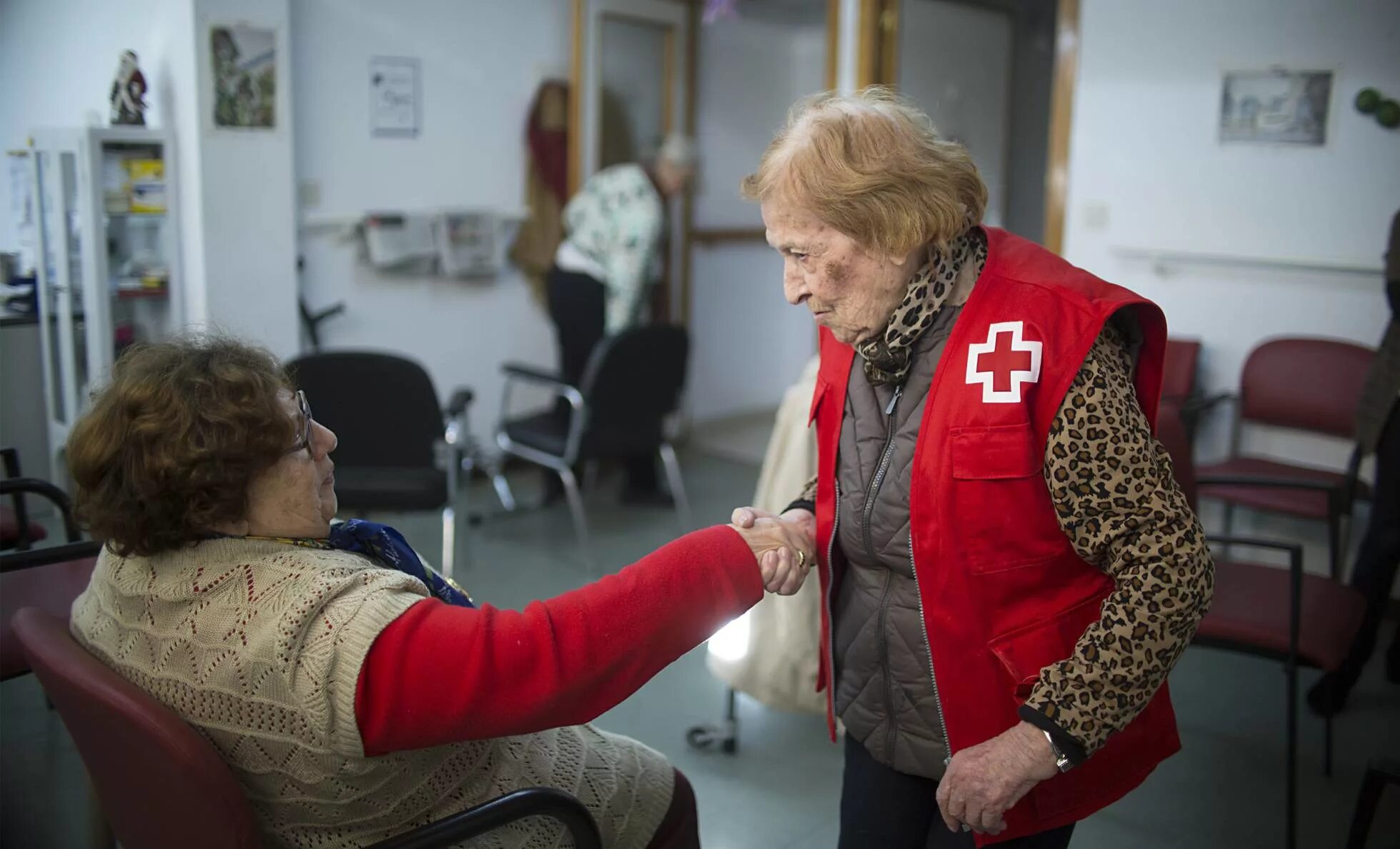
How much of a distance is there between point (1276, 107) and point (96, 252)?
11.4 ft

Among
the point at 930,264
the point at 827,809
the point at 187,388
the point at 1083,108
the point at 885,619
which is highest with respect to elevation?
the point at 1083,108

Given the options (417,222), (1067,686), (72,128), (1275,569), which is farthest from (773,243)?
(417,222)

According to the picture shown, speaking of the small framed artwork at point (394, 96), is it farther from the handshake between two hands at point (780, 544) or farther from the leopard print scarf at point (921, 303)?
the leopard print scarf at point (921, 303)

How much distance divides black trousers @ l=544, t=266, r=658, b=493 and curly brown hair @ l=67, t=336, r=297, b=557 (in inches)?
132

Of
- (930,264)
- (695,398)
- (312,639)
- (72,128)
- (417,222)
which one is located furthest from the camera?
(695,398)

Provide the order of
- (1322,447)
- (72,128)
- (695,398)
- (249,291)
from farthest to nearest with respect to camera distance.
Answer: (695,398) < (249,291) < (1322,447) < (72,128)

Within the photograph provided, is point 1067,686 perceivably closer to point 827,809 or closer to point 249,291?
point 827,809

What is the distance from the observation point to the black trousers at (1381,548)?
2.91 meters

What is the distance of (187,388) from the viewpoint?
45.9 inches

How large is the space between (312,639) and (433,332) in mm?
3968

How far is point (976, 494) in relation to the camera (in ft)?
3.93

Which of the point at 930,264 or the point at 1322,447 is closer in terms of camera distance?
the point at 930,264

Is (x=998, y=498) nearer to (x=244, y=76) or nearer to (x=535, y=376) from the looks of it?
(x=535, y=376)

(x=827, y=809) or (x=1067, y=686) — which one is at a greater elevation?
(x=1067, y=686)
